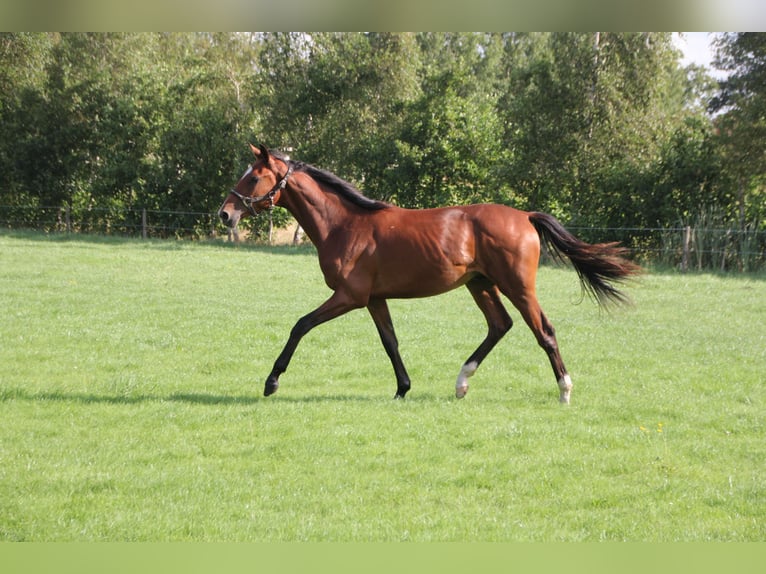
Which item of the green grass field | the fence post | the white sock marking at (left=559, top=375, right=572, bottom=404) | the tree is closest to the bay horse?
the white sock marking at (left=559, top=375, right=572, bottom=404)

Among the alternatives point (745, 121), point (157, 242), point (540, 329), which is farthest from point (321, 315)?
point (157, 242)

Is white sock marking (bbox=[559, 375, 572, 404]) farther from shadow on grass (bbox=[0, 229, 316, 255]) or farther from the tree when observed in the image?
shadow on grass (bbox=[0, 229, 316, 255])

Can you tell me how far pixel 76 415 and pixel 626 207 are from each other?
1926 cm

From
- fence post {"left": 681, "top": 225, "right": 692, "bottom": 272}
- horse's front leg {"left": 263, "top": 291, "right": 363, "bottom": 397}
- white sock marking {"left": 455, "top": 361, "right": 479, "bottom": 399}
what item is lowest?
white sock marking {"left": 455, "top": 361, "right": 479, "bottom": 399}

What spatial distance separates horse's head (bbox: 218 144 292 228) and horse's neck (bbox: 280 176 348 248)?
0.15m

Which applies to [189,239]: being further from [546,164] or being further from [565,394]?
[565,394]

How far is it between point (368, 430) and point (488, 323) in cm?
200

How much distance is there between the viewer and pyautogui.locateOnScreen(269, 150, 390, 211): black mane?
7.74 metres

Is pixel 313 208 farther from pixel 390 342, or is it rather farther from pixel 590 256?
pixel 590 256

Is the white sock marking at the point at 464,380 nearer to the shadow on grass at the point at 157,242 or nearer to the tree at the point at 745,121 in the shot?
the tree at the point at 745,121

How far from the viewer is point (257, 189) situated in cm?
746

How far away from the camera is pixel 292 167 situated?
7742 millimetres

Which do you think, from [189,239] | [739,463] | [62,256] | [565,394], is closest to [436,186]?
[189,239]

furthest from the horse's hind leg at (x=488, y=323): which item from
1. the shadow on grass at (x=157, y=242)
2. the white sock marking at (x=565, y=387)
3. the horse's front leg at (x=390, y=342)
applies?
the shadow on grass at (x=157, y=242)
